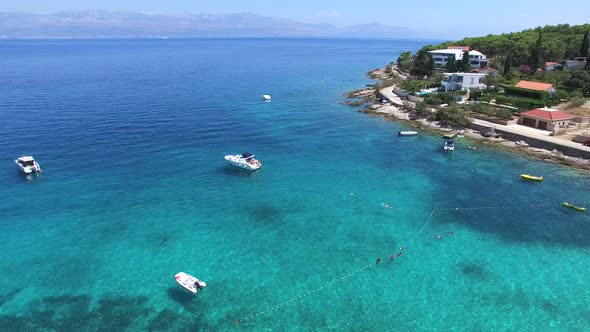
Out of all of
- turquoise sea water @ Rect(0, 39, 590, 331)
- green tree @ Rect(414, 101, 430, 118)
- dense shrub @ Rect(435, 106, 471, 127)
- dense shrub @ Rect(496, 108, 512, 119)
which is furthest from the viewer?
green tree @ Rect(414, 101, 430, 118)

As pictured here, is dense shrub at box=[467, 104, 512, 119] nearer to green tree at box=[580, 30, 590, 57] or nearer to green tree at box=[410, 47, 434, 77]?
green tree at box=[410, 47, 434, 77]

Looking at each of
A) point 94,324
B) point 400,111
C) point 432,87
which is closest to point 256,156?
point 94,324

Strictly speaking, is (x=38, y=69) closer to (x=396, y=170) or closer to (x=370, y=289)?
(x=396, y=170)

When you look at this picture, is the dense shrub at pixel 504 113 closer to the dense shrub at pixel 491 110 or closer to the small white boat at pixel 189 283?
the dense shrub at pixel 491 110

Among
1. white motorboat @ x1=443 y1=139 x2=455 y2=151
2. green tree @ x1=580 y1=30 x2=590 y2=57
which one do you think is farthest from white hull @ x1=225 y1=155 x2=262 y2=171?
green tree @ x1=580 y1=30 x2=590 y2=57

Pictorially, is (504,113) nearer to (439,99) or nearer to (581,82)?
(439,99)

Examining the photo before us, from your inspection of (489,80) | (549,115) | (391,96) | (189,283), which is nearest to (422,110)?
(391,96)
